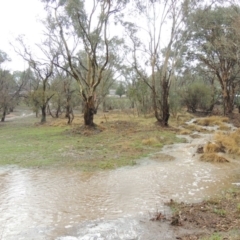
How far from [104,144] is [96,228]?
32.6 feet

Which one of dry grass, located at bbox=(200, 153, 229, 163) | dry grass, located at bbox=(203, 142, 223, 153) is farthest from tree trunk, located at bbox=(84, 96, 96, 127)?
dry grass, located at bbox=(200, 153, 229, 163)

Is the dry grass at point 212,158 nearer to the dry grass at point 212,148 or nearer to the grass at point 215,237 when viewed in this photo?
the dry grass at point 212,148

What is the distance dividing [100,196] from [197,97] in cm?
2882

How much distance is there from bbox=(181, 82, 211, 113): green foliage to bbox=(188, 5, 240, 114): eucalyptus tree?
267 cm

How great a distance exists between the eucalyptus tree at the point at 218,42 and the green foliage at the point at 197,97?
267cm

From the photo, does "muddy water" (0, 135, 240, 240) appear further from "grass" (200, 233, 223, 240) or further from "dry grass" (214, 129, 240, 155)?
"dry grass" (214, 129, 240, 155)

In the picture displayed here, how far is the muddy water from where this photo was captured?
539 cm

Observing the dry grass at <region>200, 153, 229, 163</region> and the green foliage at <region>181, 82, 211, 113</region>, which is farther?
the green foliage at <region>181, 82, 211, 113</region>

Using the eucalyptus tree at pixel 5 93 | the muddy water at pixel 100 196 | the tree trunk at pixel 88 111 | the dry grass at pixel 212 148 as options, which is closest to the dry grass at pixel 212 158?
the muddy water at pixel 100 196

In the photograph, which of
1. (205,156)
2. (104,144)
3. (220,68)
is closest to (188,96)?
(220,68)

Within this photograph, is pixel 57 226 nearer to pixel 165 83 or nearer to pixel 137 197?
pixel 137 197

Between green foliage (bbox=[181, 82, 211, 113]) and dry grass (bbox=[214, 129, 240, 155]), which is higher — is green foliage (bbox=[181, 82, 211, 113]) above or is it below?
above

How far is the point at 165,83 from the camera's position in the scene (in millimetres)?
21312

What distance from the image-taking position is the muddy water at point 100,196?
539 cm
